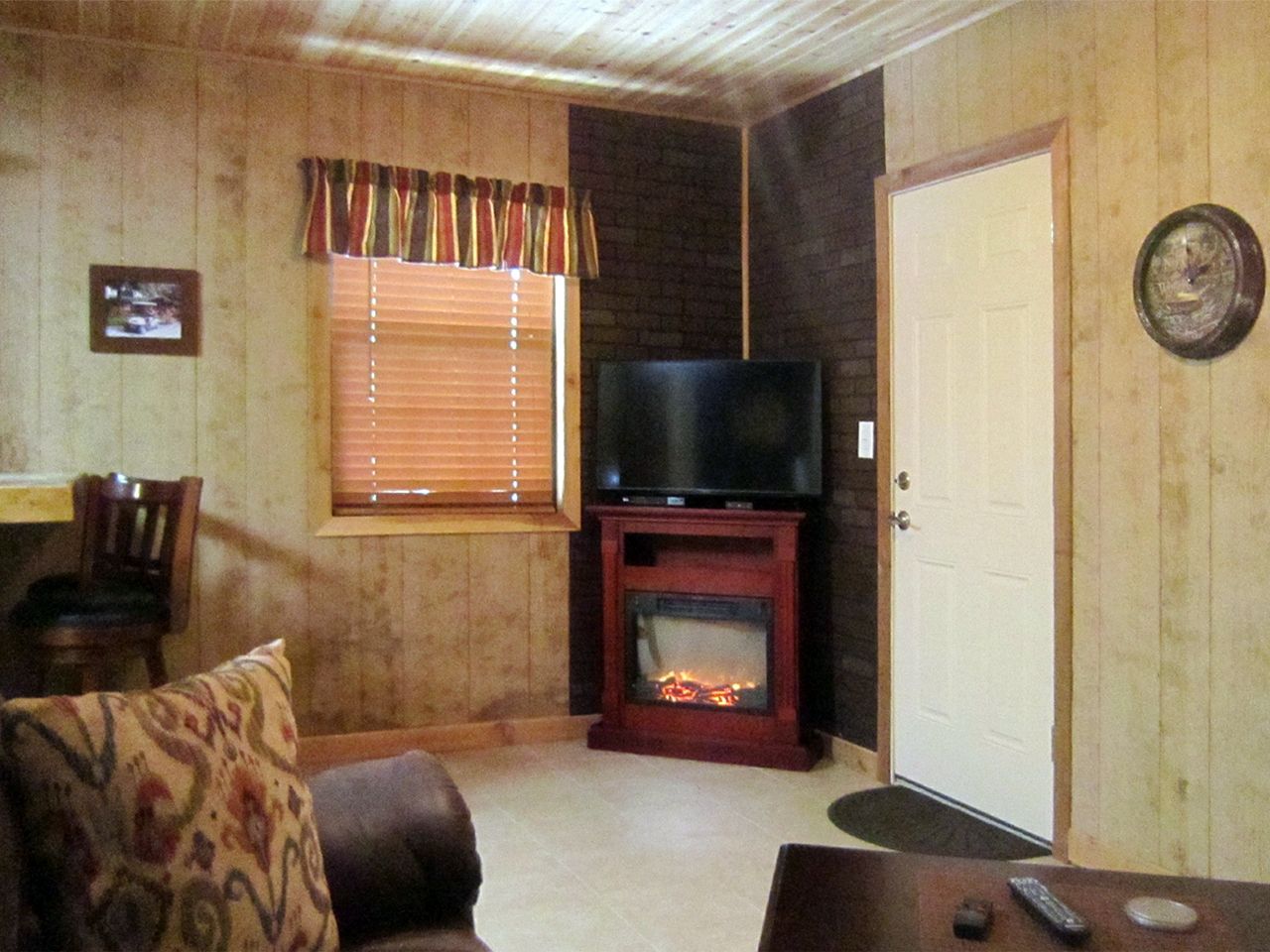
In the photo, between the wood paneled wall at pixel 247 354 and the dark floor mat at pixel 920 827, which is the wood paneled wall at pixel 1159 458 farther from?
the wood paneled wall at pixel 247 354

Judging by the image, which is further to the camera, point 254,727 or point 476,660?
point 476,660

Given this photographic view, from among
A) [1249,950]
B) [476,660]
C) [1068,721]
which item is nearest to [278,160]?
[476,660]

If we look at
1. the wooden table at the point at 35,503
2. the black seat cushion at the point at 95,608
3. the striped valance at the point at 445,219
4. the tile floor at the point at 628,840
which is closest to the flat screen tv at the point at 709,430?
the striped valance at the point at 445,219

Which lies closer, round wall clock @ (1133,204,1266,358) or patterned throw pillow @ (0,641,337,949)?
patterned throw pillow @ (0,641,337,949)

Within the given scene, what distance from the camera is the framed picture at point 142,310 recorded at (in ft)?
12.9

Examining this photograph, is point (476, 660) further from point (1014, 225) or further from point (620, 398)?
point (1014, 225)

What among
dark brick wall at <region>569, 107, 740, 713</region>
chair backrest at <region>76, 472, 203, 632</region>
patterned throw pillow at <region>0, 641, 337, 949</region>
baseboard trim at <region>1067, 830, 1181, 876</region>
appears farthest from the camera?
dark brick wall at <region>569, 107, 740, 713</region>

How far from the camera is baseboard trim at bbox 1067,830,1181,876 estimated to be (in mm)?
3082

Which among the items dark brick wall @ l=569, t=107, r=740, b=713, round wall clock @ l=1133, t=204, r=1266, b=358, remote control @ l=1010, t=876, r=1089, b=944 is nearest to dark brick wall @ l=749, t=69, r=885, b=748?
dark brick wall @ l=569, t=107, r=740, b=713

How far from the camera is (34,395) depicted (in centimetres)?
387

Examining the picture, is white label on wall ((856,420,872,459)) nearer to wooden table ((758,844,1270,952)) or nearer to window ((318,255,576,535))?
window ((318,255,576,535))

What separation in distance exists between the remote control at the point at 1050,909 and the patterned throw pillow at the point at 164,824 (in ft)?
3.22

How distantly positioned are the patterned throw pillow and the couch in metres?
0.13

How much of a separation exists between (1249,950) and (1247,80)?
2103 mm
